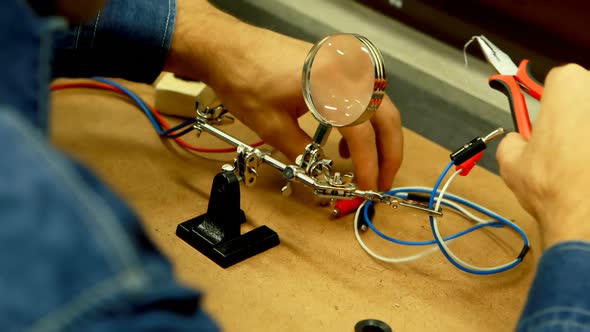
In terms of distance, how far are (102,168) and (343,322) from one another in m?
0.40

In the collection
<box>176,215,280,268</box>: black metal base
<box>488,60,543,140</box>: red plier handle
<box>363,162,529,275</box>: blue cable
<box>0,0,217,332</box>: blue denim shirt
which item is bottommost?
<box>176,215,280,268</box>: black metal base

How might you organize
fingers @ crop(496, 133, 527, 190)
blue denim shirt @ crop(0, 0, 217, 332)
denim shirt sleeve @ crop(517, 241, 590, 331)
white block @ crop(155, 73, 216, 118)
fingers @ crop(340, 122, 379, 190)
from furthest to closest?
white block @ crop(155, 73, 216, 118)
fingers @ crop(340, 122, 379, 190)
fingers @ crop(496, 133, 527, 190)
denim shirt sleeve @ crop(517, 241, 590, 331)
blue denim shirt @ crop(0, 0, 217, 332)

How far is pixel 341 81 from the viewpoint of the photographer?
0.83m

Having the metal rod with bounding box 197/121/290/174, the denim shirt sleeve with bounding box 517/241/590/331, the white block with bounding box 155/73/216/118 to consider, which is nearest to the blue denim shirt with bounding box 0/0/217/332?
the denim shirt sleeve with bounding box 517/241/590/331

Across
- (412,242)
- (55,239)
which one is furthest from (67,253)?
(412,242)

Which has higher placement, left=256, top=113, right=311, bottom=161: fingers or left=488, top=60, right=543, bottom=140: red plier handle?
left=488, top=60, right=543, bottom=140: red plier handle

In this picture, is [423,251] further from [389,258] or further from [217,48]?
[217,48]

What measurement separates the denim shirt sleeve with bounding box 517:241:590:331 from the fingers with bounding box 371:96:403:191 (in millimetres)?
422

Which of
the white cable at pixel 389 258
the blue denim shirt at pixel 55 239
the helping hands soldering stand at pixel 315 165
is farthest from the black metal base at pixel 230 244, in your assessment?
the blue denim shirt at pixel 55 239

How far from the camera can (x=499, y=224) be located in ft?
3.25

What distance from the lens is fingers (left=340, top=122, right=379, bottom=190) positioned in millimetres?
973

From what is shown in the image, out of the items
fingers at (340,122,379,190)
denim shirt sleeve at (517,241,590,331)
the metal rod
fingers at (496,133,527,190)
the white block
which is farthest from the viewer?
the white block

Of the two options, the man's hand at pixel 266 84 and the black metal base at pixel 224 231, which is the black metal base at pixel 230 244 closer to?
the black metal base at pixel 224 231

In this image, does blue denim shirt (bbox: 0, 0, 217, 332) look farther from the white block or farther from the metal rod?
the white block
